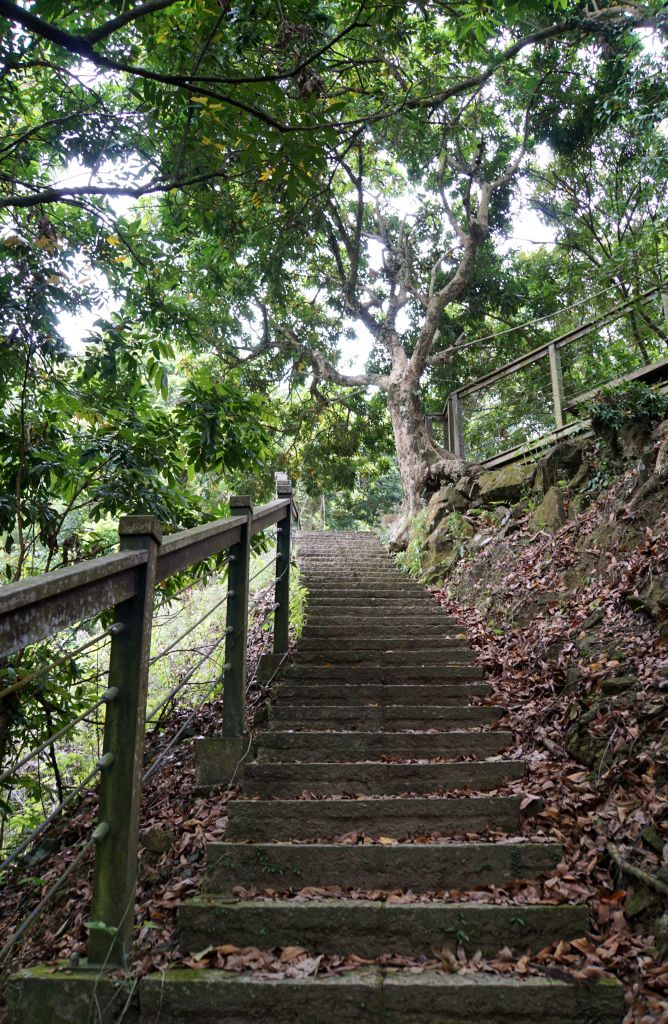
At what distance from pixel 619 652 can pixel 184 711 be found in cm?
334

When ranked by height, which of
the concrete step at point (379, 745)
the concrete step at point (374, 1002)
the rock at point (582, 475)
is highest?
the rock at point (582, 475)

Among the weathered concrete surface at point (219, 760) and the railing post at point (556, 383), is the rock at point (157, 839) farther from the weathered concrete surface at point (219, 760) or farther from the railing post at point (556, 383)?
the railing post at point (556, 383)

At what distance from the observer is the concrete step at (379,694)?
454 centimetres

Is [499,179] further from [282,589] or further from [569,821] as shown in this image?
[569,821]

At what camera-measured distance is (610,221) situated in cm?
1288

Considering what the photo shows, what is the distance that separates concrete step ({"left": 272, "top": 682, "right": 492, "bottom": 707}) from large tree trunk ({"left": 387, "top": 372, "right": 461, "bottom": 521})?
6.37m

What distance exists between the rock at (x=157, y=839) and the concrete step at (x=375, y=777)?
45cm

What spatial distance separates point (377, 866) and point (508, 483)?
6684 millimetres

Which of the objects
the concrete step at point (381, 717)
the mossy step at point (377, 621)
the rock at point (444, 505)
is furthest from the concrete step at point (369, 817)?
the rock at point (444, 505)

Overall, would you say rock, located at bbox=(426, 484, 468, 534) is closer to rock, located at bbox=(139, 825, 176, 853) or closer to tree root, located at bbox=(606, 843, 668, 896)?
tree root, located at bbox=(606, 843, 668, 896)

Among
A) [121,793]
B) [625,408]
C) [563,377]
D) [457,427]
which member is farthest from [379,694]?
[457,427]

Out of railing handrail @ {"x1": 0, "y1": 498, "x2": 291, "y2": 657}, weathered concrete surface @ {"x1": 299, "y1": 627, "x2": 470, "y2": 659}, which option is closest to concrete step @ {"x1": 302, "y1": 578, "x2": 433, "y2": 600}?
weathered concrete surface @ {"x1": 299, "y1": 627, "x2": 470, "y2": 659}

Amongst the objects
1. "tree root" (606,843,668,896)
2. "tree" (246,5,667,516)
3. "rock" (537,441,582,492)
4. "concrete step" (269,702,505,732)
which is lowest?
"tree root" (606,843,668,896)

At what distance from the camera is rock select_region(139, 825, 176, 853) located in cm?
302
